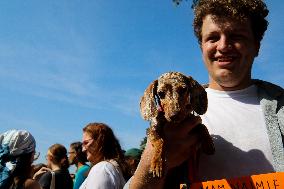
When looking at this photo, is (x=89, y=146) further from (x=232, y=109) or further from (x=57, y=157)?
(x=232, y=109)

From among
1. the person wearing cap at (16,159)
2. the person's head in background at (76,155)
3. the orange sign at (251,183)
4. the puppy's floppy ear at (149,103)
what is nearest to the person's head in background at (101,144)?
the person wearing cap at (16,159)

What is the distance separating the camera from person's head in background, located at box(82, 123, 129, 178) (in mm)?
6027

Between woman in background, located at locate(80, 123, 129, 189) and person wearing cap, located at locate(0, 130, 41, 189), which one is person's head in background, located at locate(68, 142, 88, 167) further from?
person wearing cap, located at locate(0, 130, 41, 189)

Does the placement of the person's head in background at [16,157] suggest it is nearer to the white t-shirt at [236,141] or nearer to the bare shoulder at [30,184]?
the bare shoulder at [30,184]

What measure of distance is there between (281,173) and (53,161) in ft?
21.1

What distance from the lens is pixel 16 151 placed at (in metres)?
5.29

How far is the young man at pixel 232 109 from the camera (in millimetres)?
2836

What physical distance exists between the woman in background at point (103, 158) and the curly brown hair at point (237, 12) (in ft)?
8.76

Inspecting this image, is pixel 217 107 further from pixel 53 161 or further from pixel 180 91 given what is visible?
pixel 53 161

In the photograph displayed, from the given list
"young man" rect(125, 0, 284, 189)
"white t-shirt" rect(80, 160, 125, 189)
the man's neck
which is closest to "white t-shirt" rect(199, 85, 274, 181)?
"young man" rect(125, 0, 284, 189)

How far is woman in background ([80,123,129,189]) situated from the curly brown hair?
8.76 ft

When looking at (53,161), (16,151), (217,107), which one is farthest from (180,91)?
(53,161)

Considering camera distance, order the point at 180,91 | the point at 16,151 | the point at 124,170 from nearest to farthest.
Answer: the point at 180,91 < the point at 16,151 < the point at 124,170

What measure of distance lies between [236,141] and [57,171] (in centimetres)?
584
